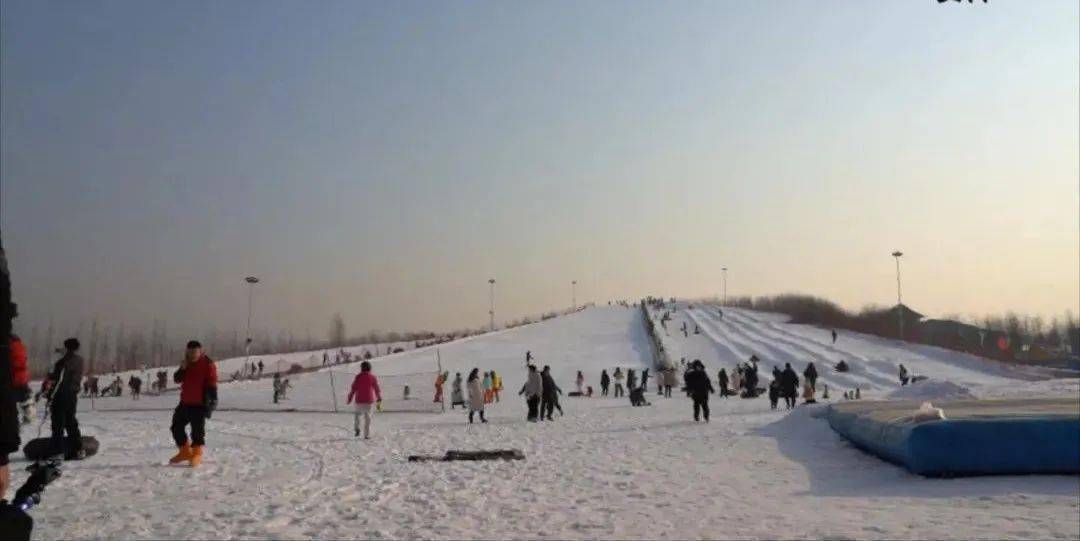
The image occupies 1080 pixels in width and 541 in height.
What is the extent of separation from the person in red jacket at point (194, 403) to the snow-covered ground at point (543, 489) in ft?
1.26

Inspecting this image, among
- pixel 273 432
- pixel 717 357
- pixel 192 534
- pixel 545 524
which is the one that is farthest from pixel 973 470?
pixel 717 357

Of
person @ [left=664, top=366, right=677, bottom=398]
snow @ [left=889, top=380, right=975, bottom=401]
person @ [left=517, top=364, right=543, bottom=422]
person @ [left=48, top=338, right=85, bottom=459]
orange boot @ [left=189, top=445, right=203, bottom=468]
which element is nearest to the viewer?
orange boot @ [left=189, top=445, right=203, bottom=468]

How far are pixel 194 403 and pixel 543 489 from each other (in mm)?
5269

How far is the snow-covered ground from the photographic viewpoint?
682 centimetres

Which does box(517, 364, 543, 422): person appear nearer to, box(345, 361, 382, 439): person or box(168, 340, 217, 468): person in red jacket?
box(345, 361, 382, 439): person

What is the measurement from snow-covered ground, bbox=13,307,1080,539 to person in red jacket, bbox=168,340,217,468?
1.26 ft

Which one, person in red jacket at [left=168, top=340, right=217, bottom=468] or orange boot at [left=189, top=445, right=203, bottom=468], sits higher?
person in red jacket at [left=168, top=340, right=217, bottom=468]

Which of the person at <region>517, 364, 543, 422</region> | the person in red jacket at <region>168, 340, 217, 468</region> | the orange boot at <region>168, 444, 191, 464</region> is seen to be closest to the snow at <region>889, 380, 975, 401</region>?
the person at <region>517, 364, 543, 422</region>

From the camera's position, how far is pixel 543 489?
8.97 metres

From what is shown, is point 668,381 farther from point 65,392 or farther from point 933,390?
point 65,392

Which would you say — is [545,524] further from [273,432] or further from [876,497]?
[273,432]

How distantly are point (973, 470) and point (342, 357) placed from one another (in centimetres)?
5672

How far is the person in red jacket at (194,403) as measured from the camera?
11008mm

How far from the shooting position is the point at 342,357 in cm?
6203
